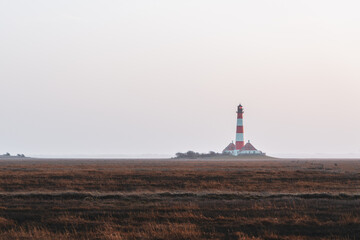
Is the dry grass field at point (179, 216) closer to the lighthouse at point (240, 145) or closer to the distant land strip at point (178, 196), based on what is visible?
the distant land strip at point (178, 196)

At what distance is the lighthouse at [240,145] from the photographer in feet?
504

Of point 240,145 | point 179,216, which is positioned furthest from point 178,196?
point 240,145

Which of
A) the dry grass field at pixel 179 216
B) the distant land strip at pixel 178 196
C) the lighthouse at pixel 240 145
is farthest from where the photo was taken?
the lighthouse at pixel 240 145

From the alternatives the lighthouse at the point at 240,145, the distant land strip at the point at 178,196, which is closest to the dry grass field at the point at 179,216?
the distant land strip at the point at 178,196

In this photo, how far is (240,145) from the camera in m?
164

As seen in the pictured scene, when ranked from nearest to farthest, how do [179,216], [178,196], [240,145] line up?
1. [179,216]
2. [178,196]
3. [240,145]

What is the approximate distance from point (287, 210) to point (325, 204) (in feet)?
11.8

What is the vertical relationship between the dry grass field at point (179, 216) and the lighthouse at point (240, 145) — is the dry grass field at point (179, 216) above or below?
below

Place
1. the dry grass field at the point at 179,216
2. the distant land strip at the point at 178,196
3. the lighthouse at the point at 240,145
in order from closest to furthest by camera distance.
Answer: the dry grass field at the point at 179,216
the distant land strip at the point at 178,196
the lighthouse at the point at 240,145

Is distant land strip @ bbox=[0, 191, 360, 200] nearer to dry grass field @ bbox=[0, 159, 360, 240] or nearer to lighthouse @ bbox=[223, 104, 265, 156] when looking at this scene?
dry grass field @ bbox=[0, 159, 360, 240]

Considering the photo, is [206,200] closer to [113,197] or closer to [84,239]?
[113,197]

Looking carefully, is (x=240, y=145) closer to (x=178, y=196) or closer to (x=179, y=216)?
(x=178, y=196)

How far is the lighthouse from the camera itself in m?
154

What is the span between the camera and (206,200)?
26344mm
